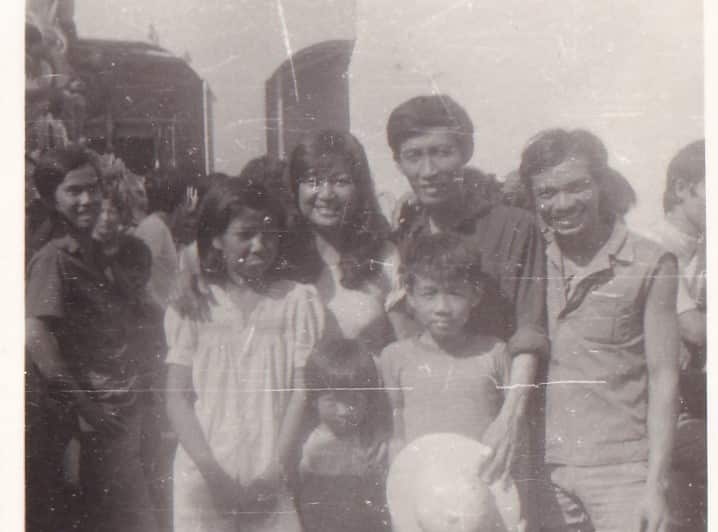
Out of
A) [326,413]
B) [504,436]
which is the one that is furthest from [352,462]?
[504,436]

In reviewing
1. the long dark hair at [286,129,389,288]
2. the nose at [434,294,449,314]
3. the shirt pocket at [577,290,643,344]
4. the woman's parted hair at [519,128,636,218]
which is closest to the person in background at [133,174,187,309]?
the long dark hair at [286,129,389,288]

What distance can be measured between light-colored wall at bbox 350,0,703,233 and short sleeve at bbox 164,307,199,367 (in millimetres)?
459

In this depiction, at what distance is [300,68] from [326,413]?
671 mm

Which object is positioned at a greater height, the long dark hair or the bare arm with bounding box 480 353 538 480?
the long dark hair

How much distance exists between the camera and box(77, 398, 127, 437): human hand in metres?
1.80

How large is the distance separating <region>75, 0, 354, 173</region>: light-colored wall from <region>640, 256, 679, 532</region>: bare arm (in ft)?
2.60

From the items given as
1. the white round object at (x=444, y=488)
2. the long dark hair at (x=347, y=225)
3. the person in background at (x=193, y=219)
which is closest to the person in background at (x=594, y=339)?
the white round object at (x=444, y=488)

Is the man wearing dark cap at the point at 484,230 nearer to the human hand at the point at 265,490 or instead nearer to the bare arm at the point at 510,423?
the bare arm at the point at 510,423

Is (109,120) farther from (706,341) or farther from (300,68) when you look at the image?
(706,341)

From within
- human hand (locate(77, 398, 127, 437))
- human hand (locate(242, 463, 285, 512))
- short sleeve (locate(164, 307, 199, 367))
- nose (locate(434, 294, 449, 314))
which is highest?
nose (locate(434, 294, 449, 314))

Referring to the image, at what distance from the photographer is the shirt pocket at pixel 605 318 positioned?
1826 millimetres

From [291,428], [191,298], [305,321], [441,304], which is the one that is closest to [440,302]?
[441,304]

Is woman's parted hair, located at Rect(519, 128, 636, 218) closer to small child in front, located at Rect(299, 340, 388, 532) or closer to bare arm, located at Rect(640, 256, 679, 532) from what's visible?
bare arm, located at Rect(640, 256, 679, 532)

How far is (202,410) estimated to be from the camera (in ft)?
5.92
